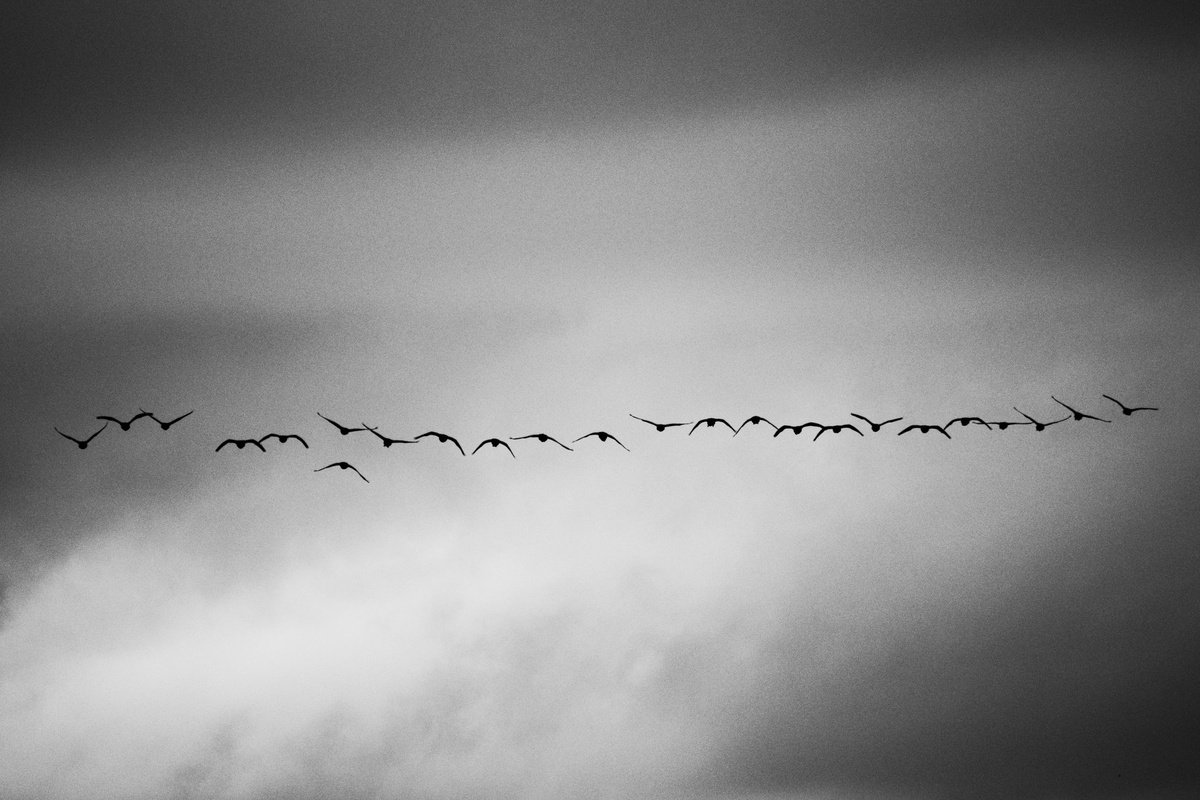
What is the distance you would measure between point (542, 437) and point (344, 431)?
5.30m

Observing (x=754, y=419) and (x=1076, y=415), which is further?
(x=1076, y=415)

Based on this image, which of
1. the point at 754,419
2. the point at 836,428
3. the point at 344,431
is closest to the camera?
the point at 344,431

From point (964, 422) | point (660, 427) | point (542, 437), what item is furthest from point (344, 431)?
point (964, 422)

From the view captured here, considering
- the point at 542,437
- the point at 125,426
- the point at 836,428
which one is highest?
the point at 836,428

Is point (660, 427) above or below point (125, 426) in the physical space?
above

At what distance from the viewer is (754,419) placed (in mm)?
28000

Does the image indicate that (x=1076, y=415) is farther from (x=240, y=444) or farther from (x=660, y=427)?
(x=240, y=444)

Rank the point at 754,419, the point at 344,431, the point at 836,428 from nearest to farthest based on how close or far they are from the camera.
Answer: the point at 344,431, the point at 754,419, the point at 836,428

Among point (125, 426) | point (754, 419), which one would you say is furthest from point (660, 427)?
point (125, 426)

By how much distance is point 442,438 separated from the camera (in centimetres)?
2734

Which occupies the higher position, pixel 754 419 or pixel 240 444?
pixel 754 419

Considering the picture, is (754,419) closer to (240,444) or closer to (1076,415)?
(1076,415)

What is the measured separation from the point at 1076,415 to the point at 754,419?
1048 centimetres

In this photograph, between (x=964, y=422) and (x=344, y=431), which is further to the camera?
(x=964, y=422)
